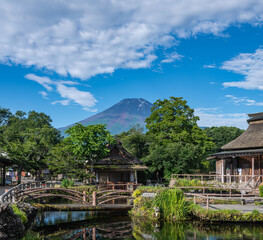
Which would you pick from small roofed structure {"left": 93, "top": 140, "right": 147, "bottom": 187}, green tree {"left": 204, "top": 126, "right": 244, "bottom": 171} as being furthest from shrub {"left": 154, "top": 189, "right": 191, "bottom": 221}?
green tree {"left": 204, "top": 126, "right": 244, "bottom": 171}

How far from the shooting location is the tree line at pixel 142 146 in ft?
100

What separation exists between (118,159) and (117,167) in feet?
4.42

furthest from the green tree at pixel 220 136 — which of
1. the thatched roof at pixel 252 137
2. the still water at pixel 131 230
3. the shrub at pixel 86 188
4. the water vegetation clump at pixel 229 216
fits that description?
the still water at pixel 131 230

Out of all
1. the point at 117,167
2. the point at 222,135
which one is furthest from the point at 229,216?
the point at 222,135

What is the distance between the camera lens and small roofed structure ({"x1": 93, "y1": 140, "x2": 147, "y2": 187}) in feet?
109

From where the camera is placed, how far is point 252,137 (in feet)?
105

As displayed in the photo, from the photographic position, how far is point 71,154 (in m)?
31.2

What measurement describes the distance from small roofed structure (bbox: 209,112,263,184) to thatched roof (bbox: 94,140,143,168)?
934 cm

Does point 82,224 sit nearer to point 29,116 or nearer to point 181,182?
point 181,182

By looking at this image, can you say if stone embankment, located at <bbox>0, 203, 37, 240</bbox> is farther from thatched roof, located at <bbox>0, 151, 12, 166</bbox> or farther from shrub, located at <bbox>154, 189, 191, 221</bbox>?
thatched roof, located at <bbox>0, 151, 12, 166</bbox>

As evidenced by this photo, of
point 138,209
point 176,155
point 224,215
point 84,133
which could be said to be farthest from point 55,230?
point 176,155

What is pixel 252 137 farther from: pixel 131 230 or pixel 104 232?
pixel 104 232

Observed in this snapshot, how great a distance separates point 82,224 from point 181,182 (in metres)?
11.6

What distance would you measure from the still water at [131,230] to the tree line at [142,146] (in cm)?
1032
